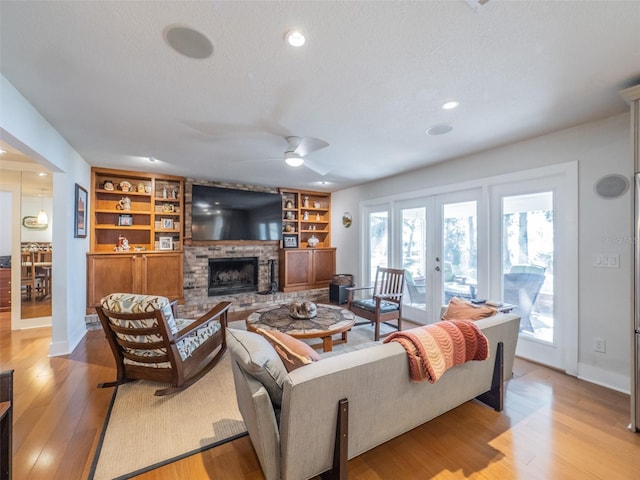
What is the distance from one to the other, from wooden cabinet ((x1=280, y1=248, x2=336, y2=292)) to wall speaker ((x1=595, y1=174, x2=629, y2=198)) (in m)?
4.49

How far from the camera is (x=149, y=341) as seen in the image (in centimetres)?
232

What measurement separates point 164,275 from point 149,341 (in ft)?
8.32

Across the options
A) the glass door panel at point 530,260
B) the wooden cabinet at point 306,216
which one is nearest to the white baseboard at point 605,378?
the glass door panel at point 530,260

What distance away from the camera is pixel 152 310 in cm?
217

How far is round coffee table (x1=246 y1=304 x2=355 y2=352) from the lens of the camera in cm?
265

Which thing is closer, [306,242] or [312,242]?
[312,242]

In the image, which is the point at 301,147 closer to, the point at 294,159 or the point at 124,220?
the point at 294,159

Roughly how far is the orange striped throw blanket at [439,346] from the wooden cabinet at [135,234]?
4191 mm

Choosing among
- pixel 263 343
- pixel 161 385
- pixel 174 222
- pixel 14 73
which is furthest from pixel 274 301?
pixel 14 73

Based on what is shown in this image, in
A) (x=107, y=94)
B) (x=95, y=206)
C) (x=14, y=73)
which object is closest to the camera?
(x=14, y=73)

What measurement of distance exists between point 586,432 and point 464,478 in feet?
3.56

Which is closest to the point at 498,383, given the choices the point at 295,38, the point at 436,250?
the point at 436,250

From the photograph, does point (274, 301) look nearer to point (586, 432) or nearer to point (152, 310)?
point (152, 310)

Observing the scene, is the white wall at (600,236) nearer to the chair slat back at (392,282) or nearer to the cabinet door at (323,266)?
the chair slat back at (392,282)
